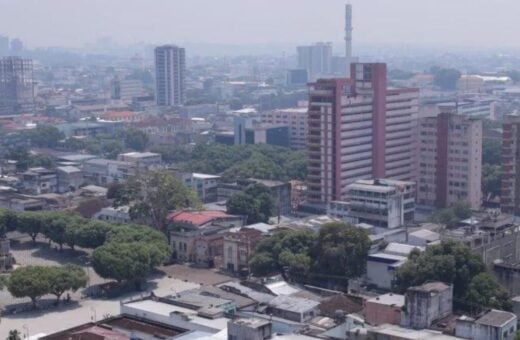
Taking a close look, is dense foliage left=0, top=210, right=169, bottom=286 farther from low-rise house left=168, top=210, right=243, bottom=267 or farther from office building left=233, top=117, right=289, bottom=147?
office building left=233, top=117, right=289, bottom=147

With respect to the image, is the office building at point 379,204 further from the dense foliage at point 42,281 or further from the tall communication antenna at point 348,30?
the tall communication antenna at point 348,30

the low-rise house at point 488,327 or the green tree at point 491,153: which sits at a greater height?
the green tree at point 491,153

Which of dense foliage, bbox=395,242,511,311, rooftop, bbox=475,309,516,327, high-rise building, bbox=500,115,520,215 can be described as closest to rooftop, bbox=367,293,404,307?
dense foliage, bbox=395,242,511,311

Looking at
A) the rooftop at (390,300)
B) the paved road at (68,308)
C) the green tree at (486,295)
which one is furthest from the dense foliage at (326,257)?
the green tree at (486,295)

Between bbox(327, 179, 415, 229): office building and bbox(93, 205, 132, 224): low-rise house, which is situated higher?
bbox(327, 179, 415, 229): office building

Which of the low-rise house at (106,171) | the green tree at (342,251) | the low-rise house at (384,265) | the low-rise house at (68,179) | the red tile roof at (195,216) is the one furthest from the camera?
the low-rise house at (106,171)

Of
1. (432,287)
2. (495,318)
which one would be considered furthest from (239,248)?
(495,318)

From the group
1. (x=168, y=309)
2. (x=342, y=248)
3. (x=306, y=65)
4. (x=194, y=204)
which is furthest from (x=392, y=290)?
(x=306, y=65)
